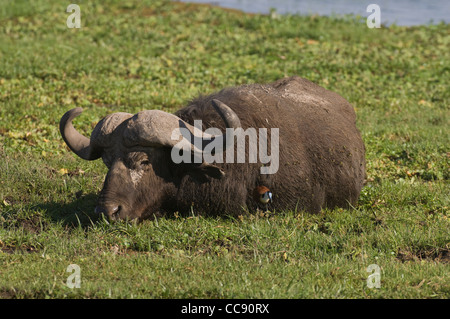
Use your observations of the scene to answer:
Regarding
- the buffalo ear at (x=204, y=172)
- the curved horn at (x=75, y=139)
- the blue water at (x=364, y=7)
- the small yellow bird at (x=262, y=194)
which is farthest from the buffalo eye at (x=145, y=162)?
the blue water at (x=364, y=7)

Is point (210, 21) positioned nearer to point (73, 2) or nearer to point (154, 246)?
point (73, 2)

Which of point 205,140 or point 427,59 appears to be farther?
point 427,59

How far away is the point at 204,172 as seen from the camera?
24.3ft

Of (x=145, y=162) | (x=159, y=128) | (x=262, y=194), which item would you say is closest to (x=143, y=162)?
(x=145, y=162)

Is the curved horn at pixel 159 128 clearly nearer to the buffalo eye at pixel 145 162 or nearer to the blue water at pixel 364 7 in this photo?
the buffalo eye at pixel 145 162

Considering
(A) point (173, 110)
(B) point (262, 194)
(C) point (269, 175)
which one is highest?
(A) point (173, 110)

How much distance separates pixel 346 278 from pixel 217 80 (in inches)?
313

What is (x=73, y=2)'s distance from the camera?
18719 millimetres

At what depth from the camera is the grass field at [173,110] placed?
20.0 feet

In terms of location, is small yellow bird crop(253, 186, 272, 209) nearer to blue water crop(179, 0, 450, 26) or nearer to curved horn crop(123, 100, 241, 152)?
curved horn crop(123, 100, 241, 152)

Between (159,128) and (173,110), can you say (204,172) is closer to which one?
(159,128)

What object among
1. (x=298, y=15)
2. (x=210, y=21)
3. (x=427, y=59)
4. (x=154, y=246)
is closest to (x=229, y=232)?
(x=154, y=246)

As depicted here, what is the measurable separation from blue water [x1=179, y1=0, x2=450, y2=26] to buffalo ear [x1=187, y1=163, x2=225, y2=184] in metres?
13.6

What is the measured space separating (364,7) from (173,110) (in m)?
12.7
